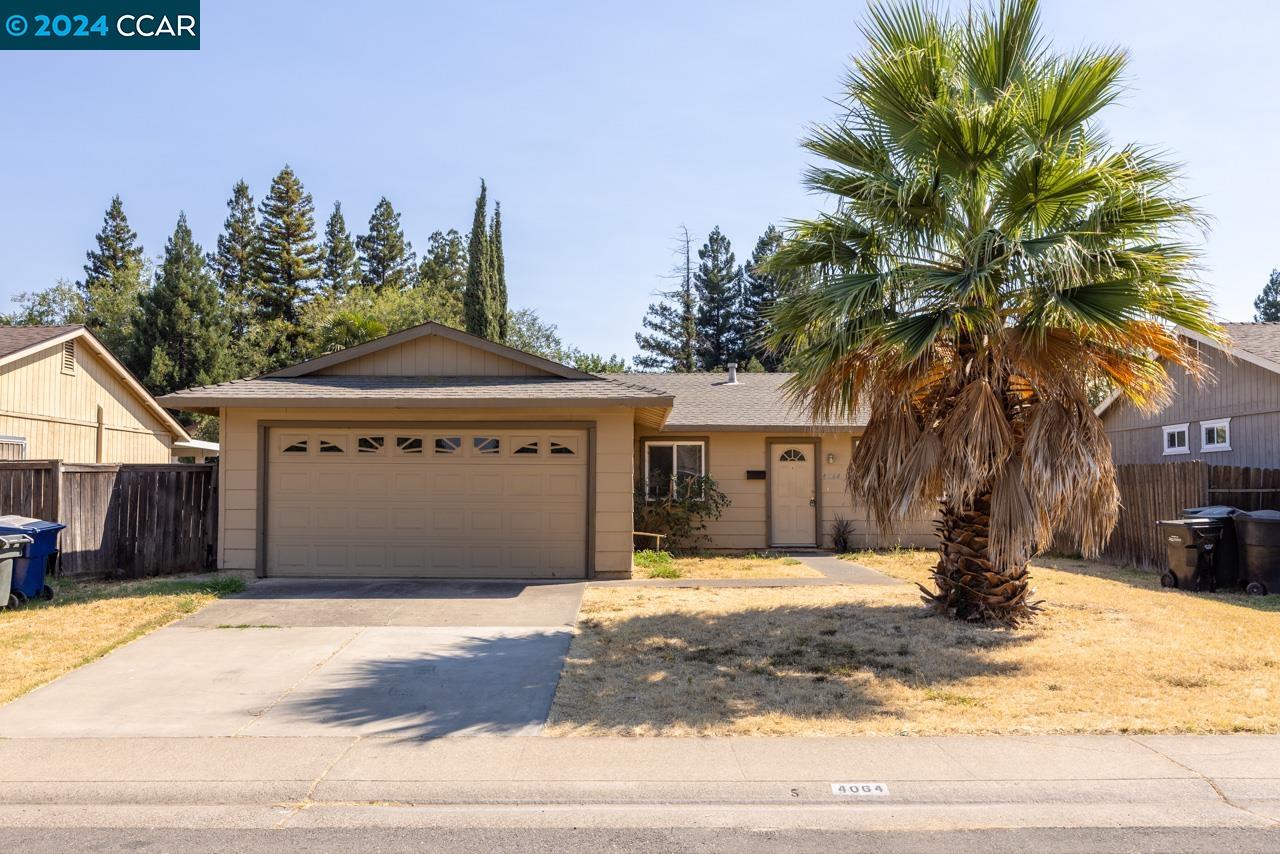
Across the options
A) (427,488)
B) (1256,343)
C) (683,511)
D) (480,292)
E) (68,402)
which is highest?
(480,292)

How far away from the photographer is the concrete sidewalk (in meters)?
4.66

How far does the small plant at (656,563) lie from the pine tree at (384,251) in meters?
37.1

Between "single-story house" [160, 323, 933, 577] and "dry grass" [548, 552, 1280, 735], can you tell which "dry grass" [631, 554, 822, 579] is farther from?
"dry grass" [548, 552, 1280, 735]

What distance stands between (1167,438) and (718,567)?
11.0m

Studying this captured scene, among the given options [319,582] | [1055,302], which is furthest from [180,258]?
[1055,302]

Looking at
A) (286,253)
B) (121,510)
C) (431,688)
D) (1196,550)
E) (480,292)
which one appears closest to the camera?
(431,688)

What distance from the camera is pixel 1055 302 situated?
8.08 meters

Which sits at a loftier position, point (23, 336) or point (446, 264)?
point (446, 264)

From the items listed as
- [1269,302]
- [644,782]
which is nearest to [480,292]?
[644,782]

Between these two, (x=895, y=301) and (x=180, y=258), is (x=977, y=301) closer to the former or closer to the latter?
(x=895, y=301)

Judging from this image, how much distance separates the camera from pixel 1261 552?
38.1 feet

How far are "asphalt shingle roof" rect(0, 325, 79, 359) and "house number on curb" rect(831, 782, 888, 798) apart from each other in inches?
728

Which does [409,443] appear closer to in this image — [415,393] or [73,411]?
[415,393]

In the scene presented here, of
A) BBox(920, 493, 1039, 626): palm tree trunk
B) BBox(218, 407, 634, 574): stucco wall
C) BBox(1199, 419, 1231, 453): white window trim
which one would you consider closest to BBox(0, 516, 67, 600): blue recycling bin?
BBox(218, 407, 634, 574): stucco wall
